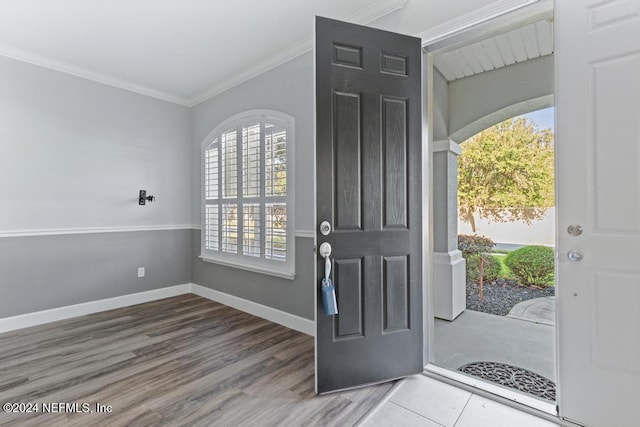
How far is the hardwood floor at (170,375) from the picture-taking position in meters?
1.73

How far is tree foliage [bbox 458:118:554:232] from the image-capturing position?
430 centimetres

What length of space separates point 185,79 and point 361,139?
2.74 meters

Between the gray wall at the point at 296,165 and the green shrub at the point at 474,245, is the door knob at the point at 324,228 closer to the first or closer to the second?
the gray wall at the point at 296,165

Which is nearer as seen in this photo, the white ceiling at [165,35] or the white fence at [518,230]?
the white ceiling at [165,35]

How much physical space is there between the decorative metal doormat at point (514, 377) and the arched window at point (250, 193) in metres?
1.73

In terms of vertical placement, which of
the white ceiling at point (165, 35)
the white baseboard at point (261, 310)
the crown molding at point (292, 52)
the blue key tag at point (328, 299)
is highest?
the white ceiling at point (165, 35)

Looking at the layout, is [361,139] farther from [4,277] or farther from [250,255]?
[4,277]

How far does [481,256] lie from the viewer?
4.46 m

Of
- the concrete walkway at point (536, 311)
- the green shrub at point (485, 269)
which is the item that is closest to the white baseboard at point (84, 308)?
the green shrub at point (485, 269)

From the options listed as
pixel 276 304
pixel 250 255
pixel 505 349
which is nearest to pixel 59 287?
pixel 250 255

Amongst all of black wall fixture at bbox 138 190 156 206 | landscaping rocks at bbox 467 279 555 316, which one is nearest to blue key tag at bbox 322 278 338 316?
landscaping rocks at bbox 467 279 555 316

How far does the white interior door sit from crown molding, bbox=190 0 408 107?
111cm

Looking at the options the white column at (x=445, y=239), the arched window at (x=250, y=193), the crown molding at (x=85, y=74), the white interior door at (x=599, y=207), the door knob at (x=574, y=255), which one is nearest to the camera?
the white interior door at (x=599, y=207)

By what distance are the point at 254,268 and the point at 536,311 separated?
3.51 m
